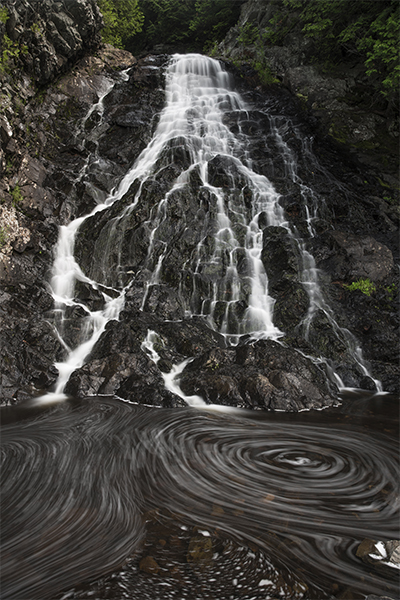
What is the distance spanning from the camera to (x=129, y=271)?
10.1 metres

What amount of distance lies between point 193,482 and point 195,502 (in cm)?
42

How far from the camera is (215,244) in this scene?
1056cm

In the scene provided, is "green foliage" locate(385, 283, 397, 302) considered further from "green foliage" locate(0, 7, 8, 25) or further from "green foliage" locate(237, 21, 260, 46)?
"green foliage" locate(237, 21, 260, 46)

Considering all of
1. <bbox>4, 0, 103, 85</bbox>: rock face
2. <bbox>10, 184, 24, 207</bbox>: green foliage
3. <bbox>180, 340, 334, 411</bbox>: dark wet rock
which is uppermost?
<bbox>4, 0, 103, 85</bbox>: rock face

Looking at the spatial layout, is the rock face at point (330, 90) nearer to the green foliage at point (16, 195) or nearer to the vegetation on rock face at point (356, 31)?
the vegetation on rock face at point (356, 31)

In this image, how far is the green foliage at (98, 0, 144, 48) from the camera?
62.0 ft

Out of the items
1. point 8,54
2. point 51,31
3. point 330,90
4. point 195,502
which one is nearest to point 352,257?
point 195,502

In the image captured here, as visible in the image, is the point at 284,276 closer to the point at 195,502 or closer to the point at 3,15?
the point at 195,502

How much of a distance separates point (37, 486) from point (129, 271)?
6.63 metres

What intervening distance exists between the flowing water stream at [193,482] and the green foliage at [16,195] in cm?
228

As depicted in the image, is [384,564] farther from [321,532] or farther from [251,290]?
[251,290]

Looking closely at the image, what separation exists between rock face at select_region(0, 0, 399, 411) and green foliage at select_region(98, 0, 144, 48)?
3773 millimetres

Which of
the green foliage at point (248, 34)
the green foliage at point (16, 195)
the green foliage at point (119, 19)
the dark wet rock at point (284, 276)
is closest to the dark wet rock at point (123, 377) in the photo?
the dark wet rock at point (284, 276)

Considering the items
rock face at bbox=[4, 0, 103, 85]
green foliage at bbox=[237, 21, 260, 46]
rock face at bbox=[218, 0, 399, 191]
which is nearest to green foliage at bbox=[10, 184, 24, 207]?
rock face at bbox=[4, 0, 103, 85]
